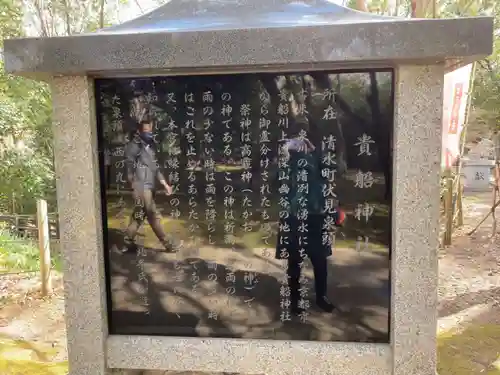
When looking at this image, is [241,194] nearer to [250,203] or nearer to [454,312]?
[250,203]

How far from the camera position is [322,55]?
7.11 ft

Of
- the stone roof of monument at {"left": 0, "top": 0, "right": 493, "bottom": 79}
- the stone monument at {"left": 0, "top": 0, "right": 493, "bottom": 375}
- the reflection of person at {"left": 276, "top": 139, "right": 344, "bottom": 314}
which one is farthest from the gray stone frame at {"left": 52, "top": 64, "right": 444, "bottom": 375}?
the reflection of person at {"left": 276, "top": 139, "right": 344, "bottom": 314}

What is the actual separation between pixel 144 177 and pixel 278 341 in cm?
122

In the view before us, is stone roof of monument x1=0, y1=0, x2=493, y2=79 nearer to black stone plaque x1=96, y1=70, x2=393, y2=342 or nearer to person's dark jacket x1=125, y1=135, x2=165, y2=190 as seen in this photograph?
black stone plaque x1=96, y1=70, x2=393, y2=342

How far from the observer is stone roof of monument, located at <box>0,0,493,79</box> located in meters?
2.09

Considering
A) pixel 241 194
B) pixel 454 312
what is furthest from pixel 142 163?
pixel 454 312

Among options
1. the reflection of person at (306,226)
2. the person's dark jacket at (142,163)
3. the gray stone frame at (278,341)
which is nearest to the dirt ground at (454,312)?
the gray stone frame at (278,341)

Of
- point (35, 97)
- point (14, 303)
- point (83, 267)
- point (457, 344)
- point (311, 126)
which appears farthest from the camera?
point (35, 97)

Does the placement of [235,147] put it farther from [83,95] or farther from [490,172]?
[490,172]

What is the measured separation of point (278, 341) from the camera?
258 centimetres

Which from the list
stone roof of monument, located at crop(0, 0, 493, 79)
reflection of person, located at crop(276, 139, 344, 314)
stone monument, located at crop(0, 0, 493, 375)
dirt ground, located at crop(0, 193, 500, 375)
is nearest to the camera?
stone roof of monument, located at crop(0, 0, 493, 79)

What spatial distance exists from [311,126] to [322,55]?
39 centimetres

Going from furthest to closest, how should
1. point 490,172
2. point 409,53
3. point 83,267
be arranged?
point 490,172 < point 83,267 < point 409,53

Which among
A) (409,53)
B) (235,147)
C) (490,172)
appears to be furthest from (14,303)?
(490,172)
